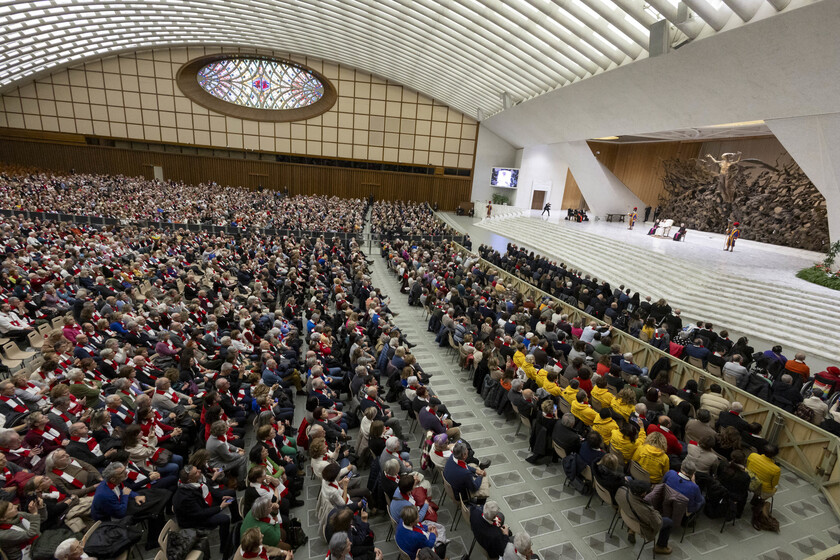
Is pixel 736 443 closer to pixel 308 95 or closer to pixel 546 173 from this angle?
pixel 546 173

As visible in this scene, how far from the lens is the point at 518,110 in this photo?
24094 mm

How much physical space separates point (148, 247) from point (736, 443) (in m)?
16.2

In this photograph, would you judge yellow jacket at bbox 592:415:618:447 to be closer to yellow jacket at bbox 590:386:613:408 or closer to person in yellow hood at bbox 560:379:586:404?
person in yellow hood at bbox 560:379:586:404

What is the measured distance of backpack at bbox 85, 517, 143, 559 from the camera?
3215 mm

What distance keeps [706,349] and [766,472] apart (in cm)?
380

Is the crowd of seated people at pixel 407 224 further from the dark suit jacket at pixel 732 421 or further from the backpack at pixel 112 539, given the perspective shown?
the backpack at pixel 112 539

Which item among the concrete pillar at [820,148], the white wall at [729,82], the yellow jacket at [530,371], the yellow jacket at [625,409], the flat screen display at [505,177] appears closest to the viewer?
the yellow jacket at [625,409]

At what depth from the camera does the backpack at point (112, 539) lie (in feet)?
10.5

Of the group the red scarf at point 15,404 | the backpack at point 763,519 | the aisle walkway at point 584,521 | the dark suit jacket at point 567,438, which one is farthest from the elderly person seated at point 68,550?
the backpack at point 763,519

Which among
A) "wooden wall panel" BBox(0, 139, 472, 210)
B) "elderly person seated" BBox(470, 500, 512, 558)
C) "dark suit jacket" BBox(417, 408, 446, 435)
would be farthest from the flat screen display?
"elderly person seated" BBox(470, 500, 512, 558)

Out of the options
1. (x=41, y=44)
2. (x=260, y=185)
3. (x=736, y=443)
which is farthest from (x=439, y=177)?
(x=736, y=443)

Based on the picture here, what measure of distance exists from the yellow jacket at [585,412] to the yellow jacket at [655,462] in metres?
0.91

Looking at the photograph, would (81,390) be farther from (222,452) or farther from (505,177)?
(505,177)

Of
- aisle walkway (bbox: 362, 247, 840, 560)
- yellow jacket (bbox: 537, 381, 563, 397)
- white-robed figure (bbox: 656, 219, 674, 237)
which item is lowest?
aisle walkway (bbox: 362, 247, 840, 560)
